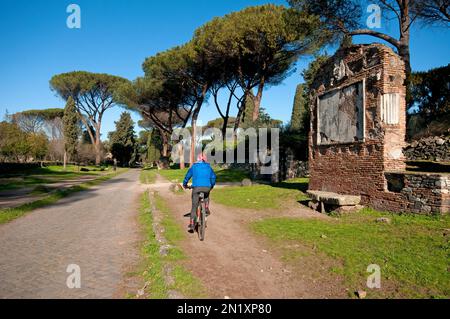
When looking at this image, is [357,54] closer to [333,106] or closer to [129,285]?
[333,106]

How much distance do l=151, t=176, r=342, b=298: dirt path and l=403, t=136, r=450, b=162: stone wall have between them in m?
12.0

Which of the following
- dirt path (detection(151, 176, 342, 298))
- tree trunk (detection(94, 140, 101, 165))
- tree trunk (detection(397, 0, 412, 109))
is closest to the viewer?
dirt path (detection(151, 176, 342, 298))

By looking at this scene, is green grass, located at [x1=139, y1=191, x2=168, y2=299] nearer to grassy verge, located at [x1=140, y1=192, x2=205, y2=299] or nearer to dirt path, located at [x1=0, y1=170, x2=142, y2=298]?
grassy verge, located at [x1=140, y1=192, x2=205, y2=299]

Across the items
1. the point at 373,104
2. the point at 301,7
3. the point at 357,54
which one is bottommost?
the point at 373,104

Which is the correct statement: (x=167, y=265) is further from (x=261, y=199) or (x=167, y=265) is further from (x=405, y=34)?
(x=405, y=34)

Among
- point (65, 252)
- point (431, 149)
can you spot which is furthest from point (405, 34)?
point (65, 252)

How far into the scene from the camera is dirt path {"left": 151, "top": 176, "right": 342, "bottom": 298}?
3.91 meters

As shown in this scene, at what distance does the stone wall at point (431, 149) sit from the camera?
45.7 ft

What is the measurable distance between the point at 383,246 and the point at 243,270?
2927 millimetres

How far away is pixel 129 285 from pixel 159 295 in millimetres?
613

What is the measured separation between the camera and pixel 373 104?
9258mm

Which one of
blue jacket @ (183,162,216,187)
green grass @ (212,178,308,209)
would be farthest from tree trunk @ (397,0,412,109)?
blue jacket @ (183,162,216,187)

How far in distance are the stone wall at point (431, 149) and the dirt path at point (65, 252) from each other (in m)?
14.2
